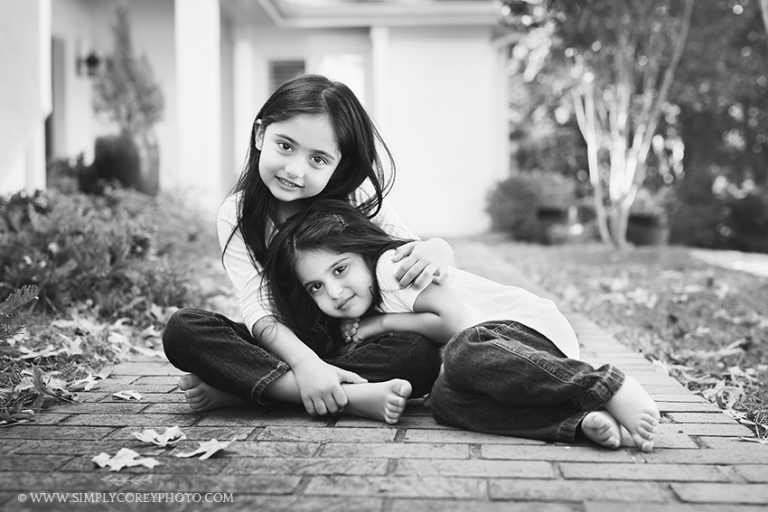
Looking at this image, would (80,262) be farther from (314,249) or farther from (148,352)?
(314,249)

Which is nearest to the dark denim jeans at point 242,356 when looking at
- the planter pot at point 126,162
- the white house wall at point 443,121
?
the planter pot at point 126,162

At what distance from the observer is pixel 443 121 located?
1174 cm

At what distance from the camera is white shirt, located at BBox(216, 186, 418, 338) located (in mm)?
2328

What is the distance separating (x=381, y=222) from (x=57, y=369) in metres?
1.28

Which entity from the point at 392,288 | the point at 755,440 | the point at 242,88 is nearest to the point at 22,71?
the point at 392,288

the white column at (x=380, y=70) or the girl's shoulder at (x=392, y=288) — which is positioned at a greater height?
the white column at (x=380, y=70)

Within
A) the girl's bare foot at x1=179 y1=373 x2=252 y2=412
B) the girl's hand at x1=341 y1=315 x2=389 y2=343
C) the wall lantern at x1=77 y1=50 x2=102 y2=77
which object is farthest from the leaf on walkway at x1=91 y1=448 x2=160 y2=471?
the wall lantern at x1=77 y1=50 x2=102 y2=77

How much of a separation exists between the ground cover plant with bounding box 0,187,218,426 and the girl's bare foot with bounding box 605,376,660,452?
Answer: 5.19ft

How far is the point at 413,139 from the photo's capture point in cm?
1176

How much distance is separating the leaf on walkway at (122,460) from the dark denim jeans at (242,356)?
1.48 ft

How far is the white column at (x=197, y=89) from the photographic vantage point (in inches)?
324

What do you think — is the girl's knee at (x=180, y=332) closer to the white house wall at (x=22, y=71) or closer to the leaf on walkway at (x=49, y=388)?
the leaf on walkway at (x=49, y=388)

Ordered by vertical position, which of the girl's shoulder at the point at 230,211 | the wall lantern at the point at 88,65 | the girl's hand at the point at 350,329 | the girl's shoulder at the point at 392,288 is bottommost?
the girl's hand at the point at 350,329

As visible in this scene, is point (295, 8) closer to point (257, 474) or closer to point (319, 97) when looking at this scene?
point (319, 97)
